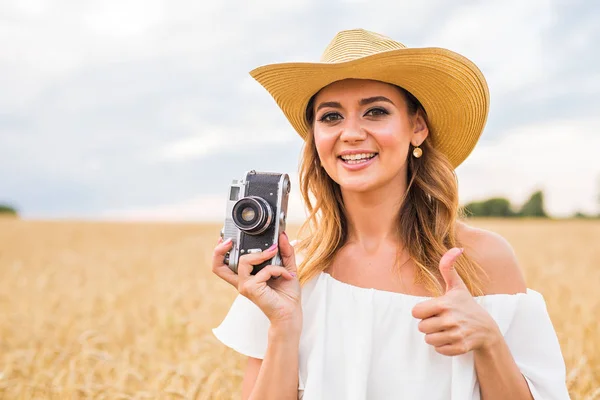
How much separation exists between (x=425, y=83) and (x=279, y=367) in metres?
1.26

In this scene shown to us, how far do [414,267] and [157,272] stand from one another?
6661 millimetres

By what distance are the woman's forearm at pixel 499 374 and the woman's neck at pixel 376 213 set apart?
0.65 meters

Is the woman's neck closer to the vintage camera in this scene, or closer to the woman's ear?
the woman's ear

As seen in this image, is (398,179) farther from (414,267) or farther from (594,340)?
(594,340)

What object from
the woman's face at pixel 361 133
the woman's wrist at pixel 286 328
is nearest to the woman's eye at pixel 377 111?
the woman's face at pixel 361 133

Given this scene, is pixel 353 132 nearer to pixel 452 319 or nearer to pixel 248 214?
pixel 248 214

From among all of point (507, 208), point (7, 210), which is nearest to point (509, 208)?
point (507, 208)

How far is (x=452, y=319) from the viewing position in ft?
6.26

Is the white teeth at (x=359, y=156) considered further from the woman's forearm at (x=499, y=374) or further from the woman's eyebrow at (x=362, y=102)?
the woman's forearm at (x=499, y=374)

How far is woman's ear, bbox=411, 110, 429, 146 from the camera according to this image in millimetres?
2633

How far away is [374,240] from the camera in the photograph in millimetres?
2588

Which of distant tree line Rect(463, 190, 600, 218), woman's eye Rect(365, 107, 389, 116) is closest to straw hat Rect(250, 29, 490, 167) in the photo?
woman's eye Rect(365, 107, 389, 116)

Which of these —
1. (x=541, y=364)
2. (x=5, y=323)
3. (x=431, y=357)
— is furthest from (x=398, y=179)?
(x=5, y=323)

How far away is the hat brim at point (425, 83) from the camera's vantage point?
2.38m
